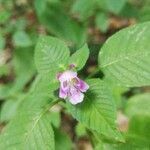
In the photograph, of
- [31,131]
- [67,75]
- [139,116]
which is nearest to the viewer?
[67,75]

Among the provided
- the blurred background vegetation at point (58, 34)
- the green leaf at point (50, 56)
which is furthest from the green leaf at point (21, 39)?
the green leaf at point (50, 56)

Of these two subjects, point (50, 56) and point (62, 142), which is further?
point (62, 142)

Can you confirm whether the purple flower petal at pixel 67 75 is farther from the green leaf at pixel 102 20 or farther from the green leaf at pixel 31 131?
the green leaf at pixel 102 20

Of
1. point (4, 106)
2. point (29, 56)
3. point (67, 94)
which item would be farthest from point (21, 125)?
point (29, 56)

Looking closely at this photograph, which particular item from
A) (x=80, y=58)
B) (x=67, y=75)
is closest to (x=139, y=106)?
(x=80, y=58)

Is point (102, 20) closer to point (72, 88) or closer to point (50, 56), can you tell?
point (50, 56)

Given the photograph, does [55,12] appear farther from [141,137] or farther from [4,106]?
[141,137]

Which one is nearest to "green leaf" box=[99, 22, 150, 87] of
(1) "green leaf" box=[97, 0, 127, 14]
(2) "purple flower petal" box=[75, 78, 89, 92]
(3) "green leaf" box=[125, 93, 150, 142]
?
(2) "purple flower petal" box=[75, 78, 89, 92]
